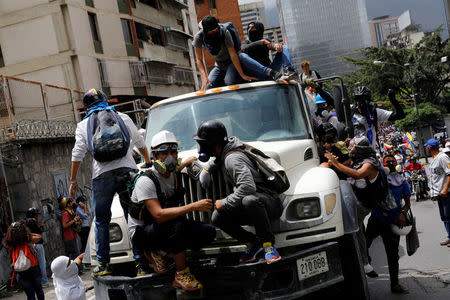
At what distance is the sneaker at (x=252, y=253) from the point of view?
484 centimetres

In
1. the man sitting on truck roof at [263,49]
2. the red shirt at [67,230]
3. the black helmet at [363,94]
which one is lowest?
the red shirt at [67,230]

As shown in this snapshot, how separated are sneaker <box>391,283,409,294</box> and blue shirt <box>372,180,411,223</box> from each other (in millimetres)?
769

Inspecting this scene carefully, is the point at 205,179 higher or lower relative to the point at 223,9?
lower

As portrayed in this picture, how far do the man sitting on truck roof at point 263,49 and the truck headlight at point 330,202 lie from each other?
2918mm

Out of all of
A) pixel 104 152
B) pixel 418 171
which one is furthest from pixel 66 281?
pixel 418 171

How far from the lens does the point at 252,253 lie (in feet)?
15.9

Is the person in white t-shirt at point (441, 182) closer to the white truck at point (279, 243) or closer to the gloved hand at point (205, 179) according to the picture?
the white truck at point (279, 243)

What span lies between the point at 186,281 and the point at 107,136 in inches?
69.1

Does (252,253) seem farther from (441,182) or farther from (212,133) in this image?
(441,182)

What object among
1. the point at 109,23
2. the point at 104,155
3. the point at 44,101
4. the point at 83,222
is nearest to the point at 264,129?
the point at 104,155

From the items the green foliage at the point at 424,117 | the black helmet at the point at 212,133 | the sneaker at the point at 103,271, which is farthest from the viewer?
the green foliage at the point at 424,117

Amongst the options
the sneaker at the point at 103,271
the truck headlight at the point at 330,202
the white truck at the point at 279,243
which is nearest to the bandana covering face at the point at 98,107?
the white truck at the point at 279,243

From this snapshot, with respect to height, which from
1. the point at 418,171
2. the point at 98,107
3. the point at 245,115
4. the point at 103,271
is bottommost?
the point at 418,171

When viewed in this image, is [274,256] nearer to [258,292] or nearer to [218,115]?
[258,292]
